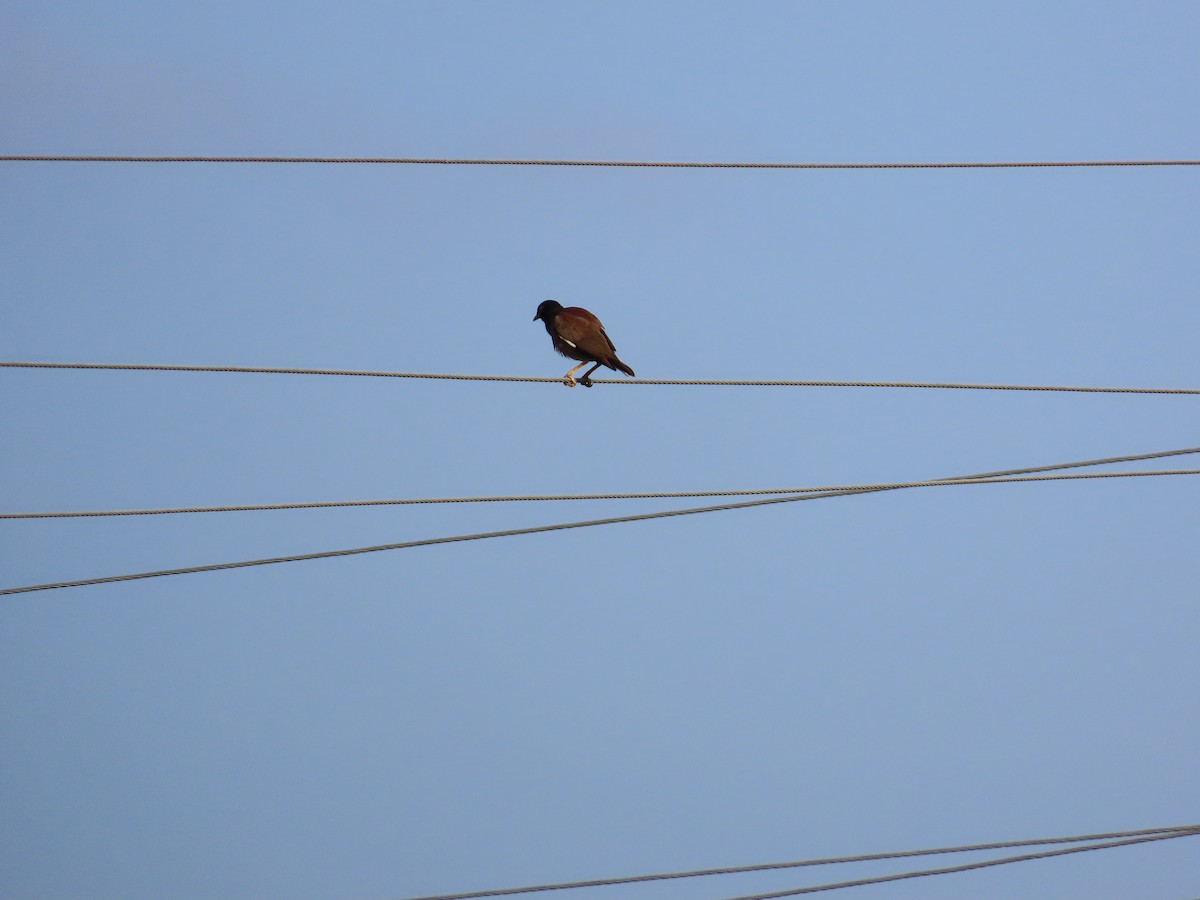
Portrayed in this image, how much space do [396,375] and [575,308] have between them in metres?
4.68

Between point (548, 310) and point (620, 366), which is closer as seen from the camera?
point (620, 366)

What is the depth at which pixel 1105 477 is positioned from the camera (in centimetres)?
1250

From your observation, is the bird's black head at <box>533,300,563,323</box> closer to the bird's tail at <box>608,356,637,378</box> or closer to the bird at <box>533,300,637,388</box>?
the bird at <box>533,300,637,388</box>

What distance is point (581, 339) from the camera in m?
15.5

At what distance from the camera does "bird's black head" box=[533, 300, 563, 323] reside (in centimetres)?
1655

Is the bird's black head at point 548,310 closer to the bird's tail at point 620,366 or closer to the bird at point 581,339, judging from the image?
the bird at point 581,339

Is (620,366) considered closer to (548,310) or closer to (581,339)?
(581,339)

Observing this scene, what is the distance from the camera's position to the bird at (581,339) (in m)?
15.0

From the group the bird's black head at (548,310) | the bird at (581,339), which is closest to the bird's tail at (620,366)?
the bird at (581,339)

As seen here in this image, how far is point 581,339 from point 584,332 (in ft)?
0.38

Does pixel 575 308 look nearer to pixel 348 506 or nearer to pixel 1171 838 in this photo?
pixel 348 506

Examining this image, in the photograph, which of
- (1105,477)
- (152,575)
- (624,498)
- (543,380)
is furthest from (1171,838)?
(152,575)

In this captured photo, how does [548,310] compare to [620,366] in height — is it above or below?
above

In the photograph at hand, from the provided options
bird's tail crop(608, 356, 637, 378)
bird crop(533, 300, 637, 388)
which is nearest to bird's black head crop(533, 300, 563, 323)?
bird crop(533, 300, 637, 388)
